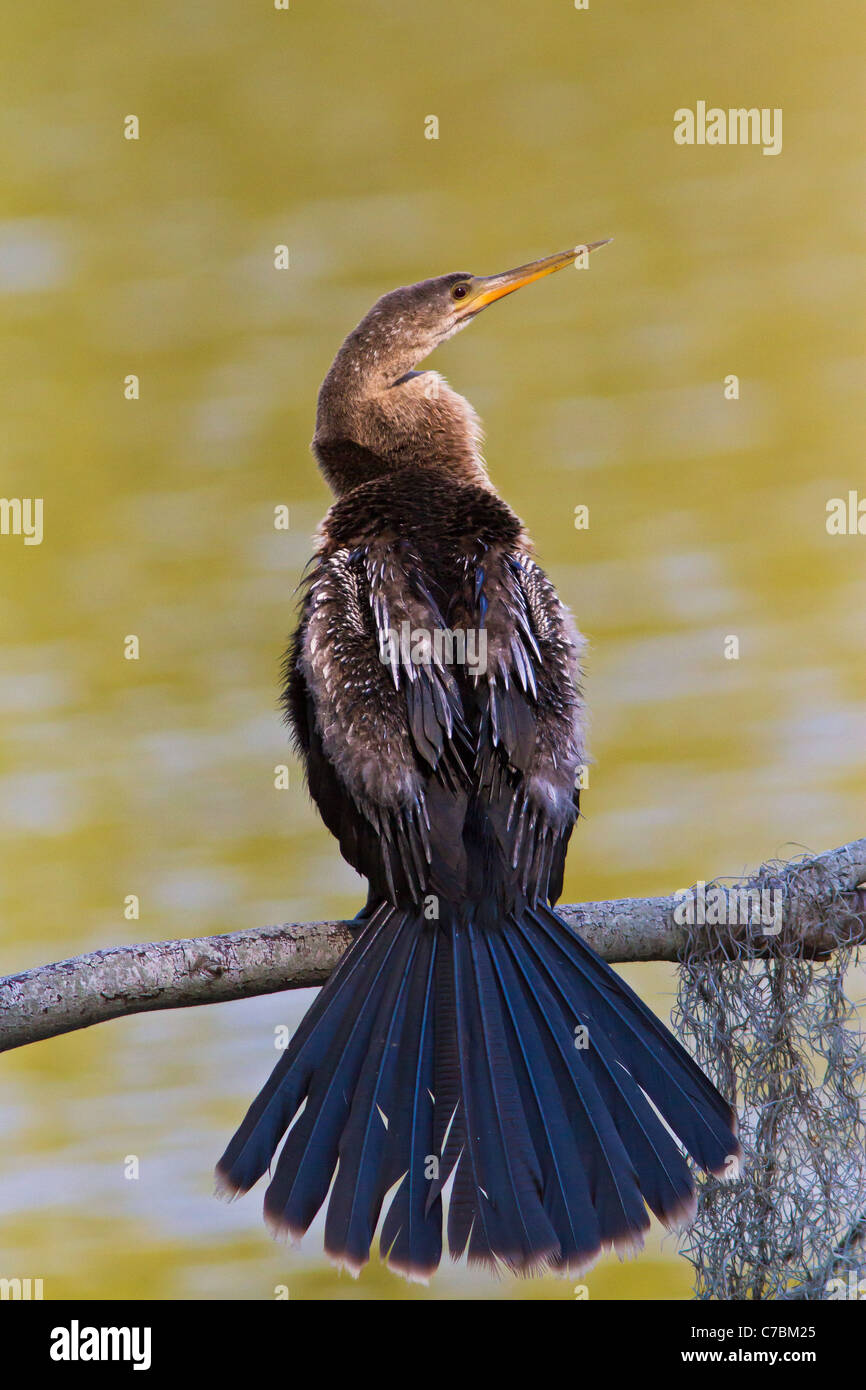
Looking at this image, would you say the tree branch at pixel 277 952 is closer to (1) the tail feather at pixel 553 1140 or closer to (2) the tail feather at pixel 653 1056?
(2) the tail feather at pixel 653 1056

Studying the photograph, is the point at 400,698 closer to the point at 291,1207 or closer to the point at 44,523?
the point at 291,1207

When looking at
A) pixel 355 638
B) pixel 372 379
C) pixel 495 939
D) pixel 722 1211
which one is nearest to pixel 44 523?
pixel 372 379

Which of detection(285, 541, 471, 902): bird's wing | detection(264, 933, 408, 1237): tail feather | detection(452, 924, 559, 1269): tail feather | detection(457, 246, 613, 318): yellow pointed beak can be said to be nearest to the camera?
detection(452, 924, 559, 1269): tail feather

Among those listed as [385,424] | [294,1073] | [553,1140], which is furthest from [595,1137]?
[385,424]

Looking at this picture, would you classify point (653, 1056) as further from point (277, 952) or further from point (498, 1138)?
point (277, 952)

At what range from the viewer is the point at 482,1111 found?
198cm

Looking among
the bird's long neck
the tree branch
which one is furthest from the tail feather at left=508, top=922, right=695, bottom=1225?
the bird's long neck

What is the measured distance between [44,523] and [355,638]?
252 cm

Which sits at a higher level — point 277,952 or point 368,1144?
point 277,952

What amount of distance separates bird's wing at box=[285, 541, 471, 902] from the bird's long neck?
0.41m

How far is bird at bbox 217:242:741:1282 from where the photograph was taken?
76.2 inches

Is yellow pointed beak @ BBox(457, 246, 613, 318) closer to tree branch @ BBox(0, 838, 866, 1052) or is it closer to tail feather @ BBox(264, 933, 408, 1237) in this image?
tree branch @ BBox(0, 838, 866, 1052)

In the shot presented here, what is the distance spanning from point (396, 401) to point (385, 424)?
50 millimetres

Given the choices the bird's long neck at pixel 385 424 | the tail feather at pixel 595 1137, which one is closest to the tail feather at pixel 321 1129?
the tail feather at pixel 595 1137
